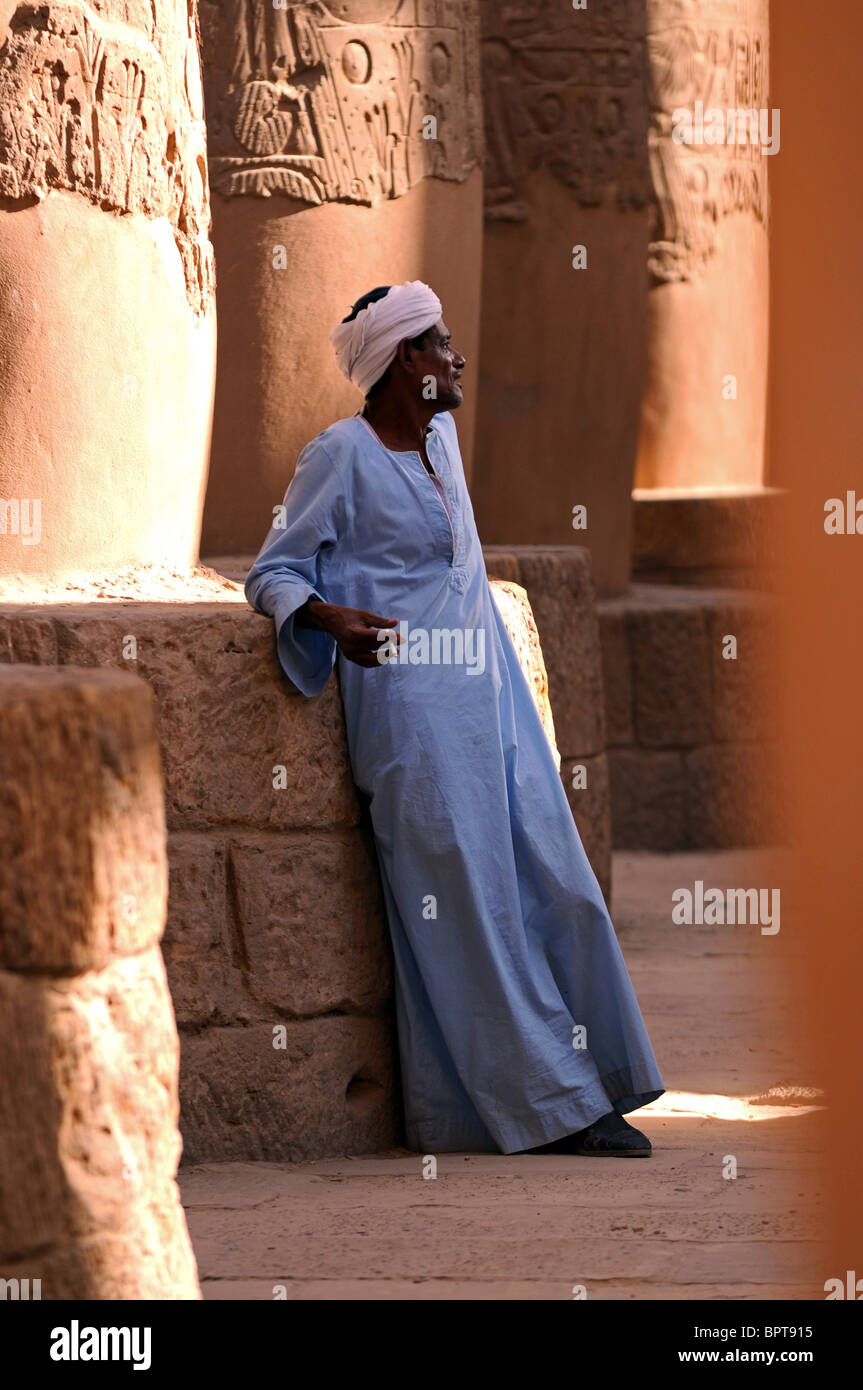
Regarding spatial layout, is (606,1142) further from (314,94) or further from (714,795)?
(714,795)

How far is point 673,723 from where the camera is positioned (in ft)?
26.5

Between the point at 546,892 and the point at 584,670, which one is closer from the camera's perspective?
the point at 546,892

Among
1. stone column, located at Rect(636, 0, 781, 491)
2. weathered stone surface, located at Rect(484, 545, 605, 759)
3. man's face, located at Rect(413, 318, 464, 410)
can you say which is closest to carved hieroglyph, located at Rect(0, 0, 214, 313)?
man's face, located at Rect(413, 318, 464, 410)

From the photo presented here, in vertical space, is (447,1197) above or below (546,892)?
below

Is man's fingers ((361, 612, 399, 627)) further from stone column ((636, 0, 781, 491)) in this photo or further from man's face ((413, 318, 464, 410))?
stone column ((636, 0, 781, 491))

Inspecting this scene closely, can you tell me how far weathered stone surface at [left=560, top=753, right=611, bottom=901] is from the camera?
6055 millimetres

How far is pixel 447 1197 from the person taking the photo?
3.27m

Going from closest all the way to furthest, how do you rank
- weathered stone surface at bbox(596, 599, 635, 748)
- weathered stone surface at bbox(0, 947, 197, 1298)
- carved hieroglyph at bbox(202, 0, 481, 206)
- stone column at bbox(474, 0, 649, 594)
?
weathered stone surface at bbox(0, 947, 197, 1298) → carved hieroglyph at bbox(202, 0, 481, 206) → stone column at bbox(474, 0, 649, 594) → weathered stone surface at bbox(596, 599, 635, 748)

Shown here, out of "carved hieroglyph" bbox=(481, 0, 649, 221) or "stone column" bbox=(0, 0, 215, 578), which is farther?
"carved hieroglyph" bbox=(481, 0, 649, 221)

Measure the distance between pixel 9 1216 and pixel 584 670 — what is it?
4.21 metres

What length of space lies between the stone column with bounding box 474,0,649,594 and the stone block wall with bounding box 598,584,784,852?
812 millimetres

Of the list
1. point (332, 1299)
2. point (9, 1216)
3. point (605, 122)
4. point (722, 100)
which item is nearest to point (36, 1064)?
point (9, 1216)

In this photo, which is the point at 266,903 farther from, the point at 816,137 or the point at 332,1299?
the point at 816,137

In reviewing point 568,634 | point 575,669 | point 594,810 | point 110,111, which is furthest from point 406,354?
point 594,810
